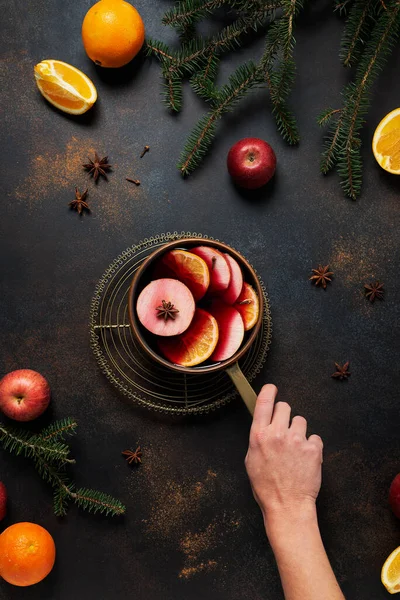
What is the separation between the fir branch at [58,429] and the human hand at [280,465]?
65 cm

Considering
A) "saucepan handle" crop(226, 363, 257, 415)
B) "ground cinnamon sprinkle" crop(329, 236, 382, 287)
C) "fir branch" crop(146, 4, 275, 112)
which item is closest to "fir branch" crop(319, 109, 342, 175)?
"ground cinnamon sprinkle" crop(329, 236, 382, 287)

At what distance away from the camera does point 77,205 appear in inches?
90.7

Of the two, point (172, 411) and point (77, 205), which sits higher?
point (77, 205)

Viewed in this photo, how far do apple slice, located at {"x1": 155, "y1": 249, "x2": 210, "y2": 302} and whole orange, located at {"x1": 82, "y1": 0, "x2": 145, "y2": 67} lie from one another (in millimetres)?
738

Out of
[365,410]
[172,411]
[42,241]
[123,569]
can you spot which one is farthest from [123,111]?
[123,569]

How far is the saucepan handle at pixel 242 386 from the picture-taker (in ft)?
6.84

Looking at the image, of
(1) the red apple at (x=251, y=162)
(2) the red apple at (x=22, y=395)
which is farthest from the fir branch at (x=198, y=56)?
(2) the red apple at (x=22, y=395)

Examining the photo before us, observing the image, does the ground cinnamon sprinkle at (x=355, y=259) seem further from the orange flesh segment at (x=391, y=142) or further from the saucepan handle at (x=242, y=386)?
the saucepan handle at (x=242, y=386)

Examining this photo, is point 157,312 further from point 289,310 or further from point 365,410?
point 365,410

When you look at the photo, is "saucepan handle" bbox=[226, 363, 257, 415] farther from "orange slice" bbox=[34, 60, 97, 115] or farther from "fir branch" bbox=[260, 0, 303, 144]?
"orange slice" bbox=[34, 60, 97, 115]

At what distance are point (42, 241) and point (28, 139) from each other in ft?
1.26

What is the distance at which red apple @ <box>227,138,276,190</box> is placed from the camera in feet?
7.35

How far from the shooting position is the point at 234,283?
6.93 ft

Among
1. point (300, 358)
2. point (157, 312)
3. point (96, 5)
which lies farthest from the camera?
point (300, 358)
